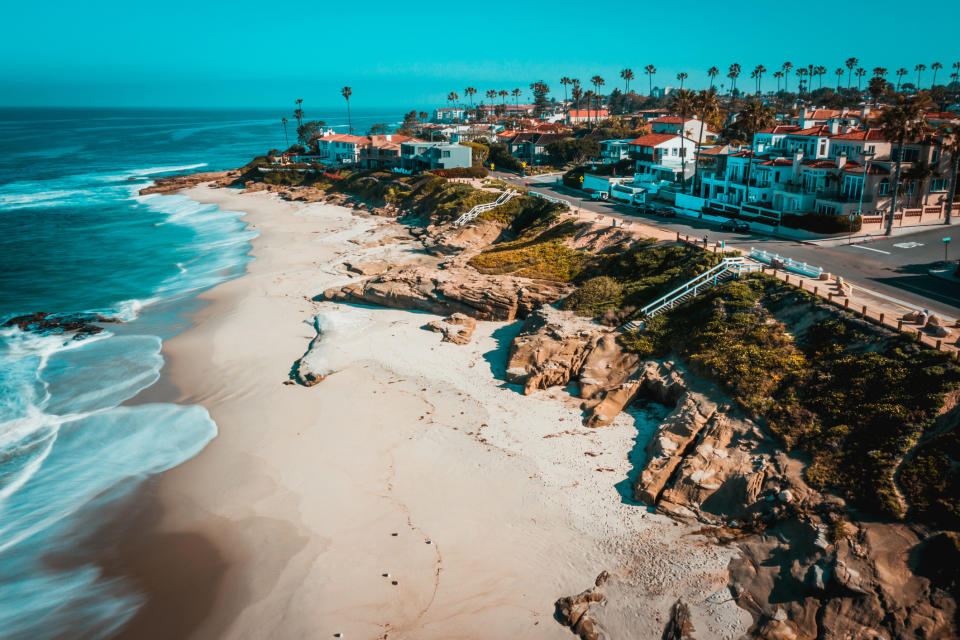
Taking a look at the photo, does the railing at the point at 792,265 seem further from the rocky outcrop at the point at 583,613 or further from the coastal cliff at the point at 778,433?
the rocky outcrop at the point at 583,613

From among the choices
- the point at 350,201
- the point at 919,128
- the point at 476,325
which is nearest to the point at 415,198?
the point at 350,201

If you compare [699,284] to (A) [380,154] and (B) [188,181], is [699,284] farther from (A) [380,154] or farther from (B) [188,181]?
(B) [188,181]

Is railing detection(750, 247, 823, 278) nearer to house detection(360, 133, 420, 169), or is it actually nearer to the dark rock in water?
the dark rock in water

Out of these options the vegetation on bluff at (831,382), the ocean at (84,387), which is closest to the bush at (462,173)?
the ocean at (84,387)

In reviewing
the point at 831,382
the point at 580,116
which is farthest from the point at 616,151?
the point at 580,116

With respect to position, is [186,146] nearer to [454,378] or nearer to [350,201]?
[350,201]

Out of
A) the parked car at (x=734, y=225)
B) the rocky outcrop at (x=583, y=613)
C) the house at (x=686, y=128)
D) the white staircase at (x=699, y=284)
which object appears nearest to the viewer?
the rocky outcrop at (x=583, y=613)

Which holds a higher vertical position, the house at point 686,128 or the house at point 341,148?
the house at point 686,128
